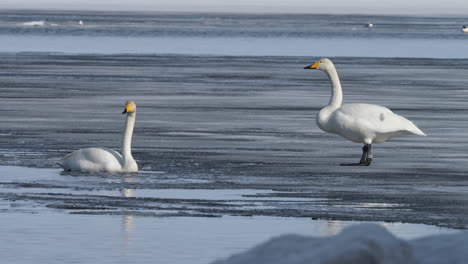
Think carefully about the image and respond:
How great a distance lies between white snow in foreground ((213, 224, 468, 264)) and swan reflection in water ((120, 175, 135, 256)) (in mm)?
4457

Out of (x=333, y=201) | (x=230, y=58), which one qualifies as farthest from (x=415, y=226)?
(x=230, y=58)

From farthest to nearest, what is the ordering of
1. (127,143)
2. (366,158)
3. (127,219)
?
(366,158), (127,143), (127,219)

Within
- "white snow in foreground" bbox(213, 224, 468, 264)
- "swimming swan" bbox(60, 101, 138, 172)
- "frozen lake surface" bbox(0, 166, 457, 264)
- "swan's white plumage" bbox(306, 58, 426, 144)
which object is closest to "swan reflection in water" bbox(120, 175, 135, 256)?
"frozen lake surface" bbox(0, 166, 457, 264)

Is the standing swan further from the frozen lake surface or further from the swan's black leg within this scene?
the frozen lake surface

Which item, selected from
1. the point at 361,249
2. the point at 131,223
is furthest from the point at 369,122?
the point at 361,249

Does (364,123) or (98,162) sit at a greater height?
(364,123)

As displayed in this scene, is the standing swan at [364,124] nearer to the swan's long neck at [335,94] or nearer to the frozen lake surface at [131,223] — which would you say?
the swan's long neck at [335,94]

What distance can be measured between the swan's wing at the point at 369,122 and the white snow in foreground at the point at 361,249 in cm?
1032

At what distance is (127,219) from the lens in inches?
397

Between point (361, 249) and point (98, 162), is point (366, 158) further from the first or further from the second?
point (361, 249)

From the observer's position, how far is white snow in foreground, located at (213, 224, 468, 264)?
365 centimetres

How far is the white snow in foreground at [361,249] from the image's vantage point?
3654mm

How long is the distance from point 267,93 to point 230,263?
79.2ft

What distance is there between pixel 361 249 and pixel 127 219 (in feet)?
21.5
